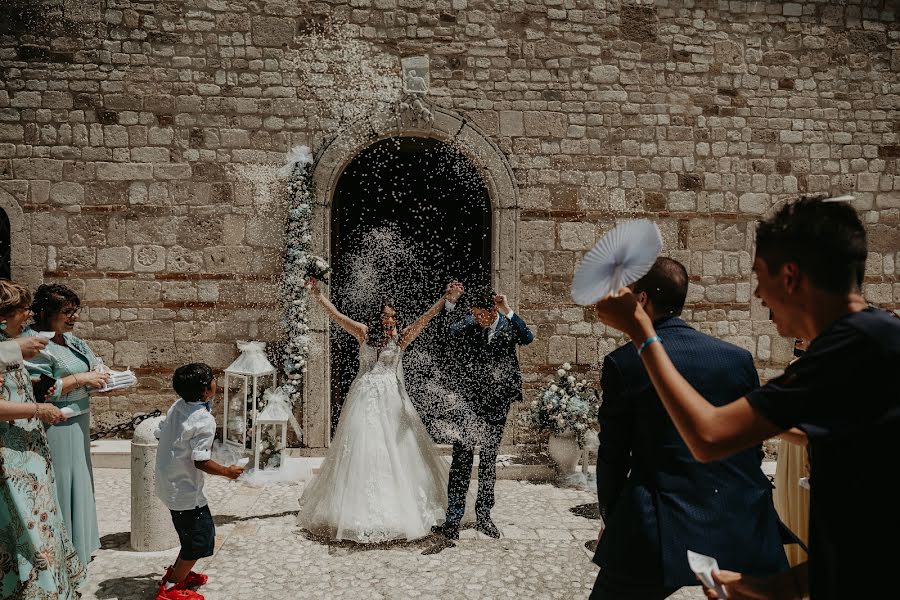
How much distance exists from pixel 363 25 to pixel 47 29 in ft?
10.8

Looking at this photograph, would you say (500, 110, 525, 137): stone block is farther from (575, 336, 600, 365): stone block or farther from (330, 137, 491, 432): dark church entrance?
(575, 336, 600, 365): stone block

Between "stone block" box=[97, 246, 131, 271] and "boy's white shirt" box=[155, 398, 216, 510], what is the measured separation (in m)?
3.92

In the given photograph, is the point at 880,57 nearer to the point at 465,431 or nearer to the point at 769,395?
the point at 465,431

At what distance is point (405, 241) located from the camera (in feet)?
29.2

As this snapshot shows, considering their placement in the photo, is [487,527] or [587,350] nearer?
[487,527]

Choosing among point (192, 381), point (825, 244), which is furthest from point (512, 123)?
point (825, 244)

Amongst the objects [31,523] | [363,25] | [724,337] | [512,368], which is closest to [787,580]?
[31,523]

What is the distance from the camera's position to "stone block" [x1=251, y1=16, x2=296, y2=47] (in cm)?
652

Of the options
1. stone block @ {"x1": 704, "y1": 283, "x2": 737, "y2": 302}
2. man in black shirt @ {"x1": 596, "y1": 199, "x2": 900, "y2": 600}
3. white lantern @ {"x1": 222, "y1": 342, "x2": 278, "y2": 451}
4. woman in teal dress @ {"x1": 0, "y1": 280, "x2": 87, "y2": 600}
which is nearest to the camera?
man in black shirt @ {"x1": 596, "y1": 199, "x2": 900, "y2": 600}

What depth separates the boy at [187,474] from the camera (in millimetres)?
3178

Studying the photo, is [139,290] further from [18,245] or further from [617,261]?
[617,261]

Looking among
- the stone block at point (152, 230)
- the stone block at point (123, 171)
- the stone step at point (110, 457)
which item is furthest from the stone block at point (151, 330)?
the stone block at point (123, 171)

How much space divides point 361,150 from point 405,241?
239 cm

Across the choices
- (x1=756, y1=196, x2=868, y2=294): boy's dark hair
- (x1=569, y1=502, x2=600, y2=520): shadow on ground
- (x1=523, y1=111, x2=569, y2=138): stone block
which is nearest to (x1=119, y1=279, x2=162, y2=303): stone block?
(x1=523, y1=111, x2=569, y2=138): stone block
